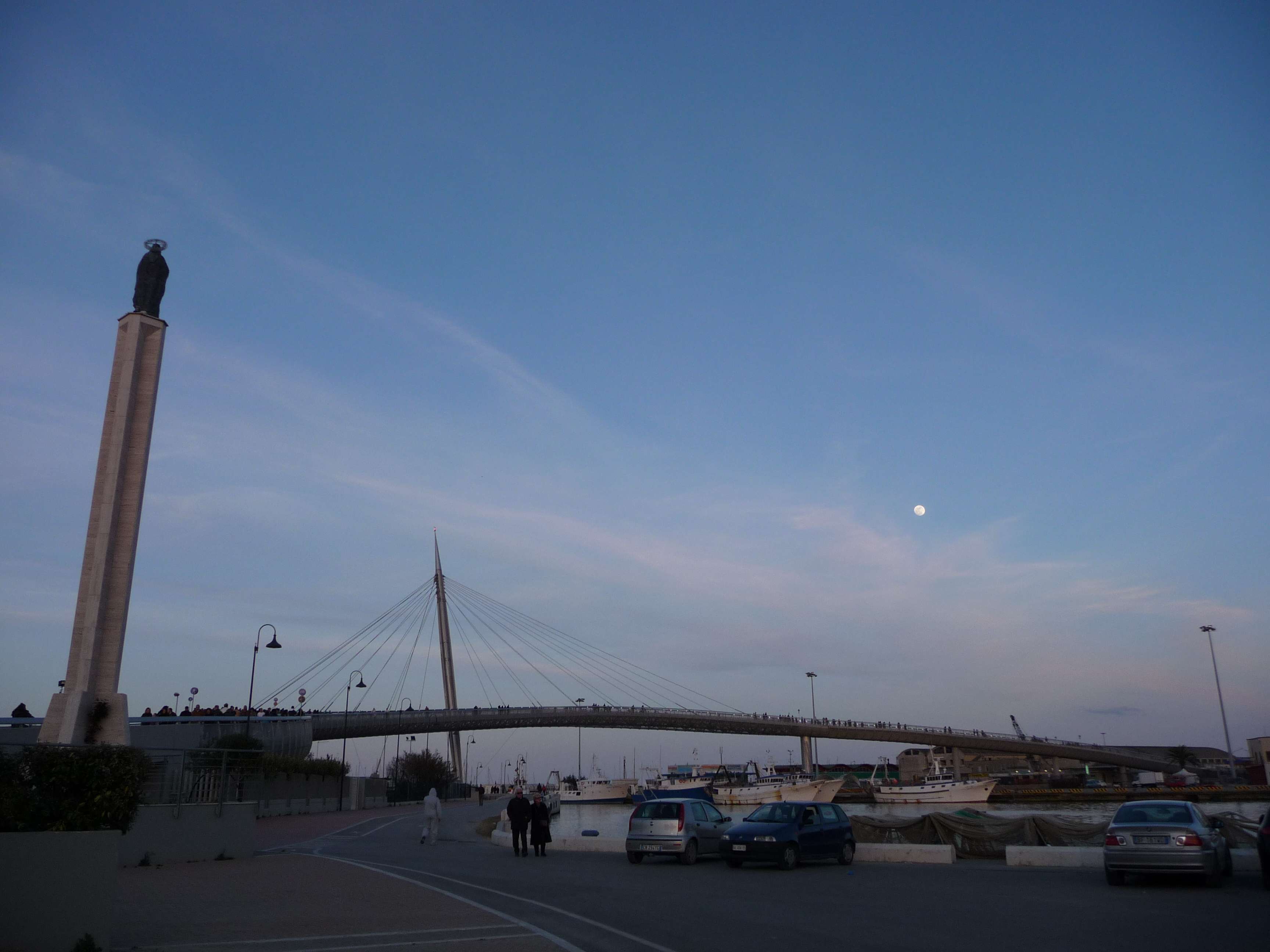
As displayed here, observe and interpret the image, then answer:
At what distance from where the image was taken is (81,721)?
2223 cm

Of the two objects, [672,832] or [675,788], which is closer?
[672,832]

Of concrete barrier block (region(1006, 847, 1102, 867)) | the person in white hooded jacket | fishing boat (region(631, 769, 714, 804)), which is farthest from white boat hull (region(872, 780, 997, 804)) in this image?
concrete barrier block (region(1006, 847, 1102, 867))

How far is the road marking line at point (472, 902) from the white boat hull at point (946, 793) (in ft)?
218

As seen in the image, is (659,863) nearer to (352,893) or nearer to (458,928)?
(352,893)

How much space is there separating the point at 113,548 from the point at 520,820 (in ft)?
39.9

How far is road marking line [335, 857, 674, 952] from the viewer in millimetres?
10102

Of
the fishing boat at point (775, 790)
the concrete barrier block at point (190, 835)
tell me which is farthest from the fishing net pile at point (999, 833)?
the fishing boat at point (775, 790)

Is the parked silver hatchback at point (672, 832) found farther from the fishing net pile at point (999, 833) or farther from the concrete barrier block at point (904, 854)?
the fishing net pile at point (999, 833)

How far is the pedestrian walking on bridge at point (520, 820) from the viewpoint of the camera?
22750 millimetres

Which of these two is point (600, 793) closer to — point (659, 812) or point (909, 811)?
point (909, 811)

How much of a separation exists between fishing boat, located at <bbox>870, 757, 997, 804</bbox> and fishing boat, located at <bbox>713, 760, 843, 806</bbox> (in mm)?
5616

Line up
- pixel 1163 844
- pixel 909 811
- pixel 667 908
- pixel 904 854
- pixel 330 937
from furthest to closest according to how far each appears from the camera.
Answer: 1. pixel 909 811
2. pixel 904 854
3. pixel 1163 844
4. pixel 667 908
5. pixel 330 937

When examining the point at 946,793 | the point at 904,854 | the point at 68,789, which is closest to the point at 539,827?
the point at 904,854

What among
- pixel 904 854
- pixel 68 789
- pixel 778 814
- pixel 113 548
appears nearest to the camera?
pixel 68 789
